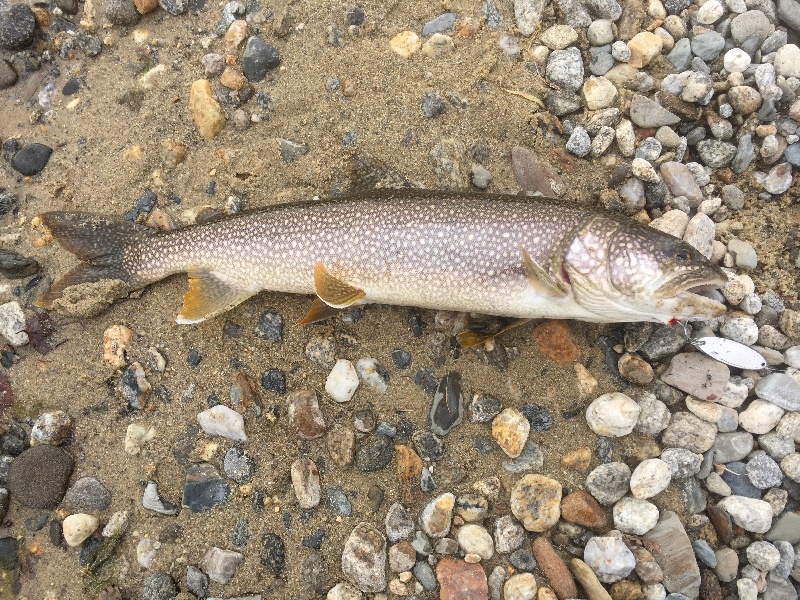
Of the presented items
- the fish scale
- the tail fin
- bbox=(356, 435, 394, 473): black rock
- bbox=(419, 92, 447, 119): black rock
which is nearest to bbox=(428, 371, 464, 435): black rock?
bbox=(356, 435, 394, 473): black rock

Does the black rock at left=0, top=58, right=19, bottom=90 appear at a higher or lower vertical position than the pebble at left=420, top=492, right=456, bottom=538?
higher

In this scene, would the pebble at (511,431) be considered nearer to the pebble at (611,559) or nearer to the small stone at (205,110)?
the pebble at (611,559)

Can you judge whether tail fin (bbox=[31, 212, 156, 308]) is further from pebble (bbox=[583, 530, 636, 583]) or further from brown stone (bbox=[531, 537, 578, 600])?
pebble (bbox=[583, 530, 636, 583])

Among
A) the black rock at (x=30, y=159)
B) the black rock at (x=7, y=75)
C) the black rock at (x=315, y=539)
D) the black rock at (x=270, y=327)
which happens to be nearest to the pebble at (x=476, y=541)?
the black rock at (x=315, y=539)

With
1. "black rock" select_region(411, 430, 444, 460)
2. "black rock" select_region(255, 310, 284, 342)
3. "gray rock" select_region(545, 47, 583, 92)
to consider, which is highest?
"gray rock" select_region(545, 47, 583, 92)

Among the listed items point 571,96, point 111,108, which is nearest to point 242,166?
point 111,108

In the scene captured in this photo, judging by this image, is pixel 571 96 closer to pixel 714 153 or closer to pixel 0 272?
pixel 714 153
